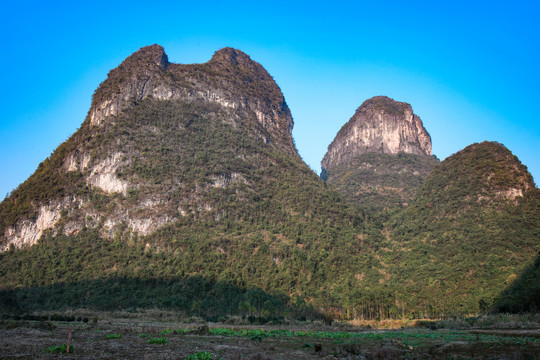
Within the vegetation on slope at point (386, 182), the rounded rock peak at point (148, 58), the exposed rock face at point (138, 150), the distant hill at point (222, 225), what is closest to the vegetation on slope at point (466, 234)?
the distant hill at point (222, 225)

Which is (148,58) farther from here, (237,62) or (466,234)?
(466,234)

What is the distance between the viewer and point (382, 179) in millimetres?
183625

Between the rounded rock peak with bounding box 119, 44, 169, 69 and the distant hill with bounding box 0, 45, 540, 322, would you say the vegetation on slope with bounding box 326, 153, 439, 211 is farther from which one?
the rounded rock peak with bounding box 119, 44, 169, 69

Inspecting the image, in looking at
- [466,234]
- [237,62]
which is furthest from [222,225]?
[237,62]

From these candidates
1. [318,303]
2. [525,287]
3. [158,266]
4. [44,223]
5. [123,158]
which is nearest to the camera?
[525,287]

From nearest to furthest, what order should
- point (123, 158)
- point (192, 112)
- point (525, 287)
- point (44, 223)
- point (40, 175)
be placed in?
1. point (525, 287)
2. point (44, 223)
3. point (123, 158)
4. point (40, 175)
5. point (192, 112)

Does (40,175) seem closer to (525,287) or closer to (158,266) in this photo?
(158,266)

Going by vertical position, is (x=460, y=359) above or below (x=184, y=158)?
below

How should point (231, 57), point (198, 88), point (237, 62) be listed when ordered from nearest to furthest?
point (198, 88)
point (231, 57)
point (237, 62)

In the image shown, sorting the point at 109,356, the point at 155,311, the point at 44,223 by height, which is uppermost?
the point at 44,223

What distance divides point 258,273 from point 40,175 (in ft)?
281

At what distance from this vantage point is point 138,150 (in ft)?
395

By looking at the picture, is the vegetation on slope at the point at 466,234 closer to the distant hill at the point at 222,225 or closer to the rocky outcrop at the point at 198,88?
the distant hill at the point at 222,225

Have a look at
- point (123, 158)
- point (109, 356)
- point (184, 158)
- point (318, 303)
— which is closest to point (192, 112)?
point (184, 158)
